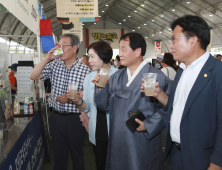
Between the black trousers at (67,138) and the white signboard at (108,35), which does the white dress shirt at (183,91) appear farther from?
the white signboard at (108,35)

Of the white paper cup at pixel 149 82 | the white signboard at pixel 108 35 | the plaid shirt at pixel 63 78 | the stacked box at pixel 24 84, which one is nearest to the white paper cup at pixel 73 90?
the plaid shirt at pixel 63 78

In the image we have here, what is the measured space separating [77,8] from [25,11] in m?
2.51

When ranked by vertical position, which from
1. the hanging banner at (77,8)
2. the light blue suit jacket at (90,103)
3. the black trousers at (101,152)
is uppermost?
the hanging banner at (77,8)

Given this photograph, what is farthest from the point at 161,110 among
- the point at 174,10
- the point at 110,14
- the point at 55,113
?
the point at 110,14

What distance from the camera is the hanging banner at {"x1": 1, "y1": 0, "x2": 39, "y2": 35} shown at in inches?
80.9

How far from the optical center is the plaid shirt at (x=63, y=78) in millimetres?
2305

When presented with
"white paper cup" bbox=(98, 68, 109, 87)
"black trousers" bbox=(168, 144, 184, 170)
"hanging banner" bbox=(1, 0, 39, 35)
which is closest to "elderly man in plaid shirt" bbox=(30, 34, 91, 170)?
"hanging banner" bbox=(1, 0, 39, 35)

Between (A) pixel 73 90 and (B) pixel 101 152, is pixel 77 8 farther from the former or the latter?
(B) pixel 101 152

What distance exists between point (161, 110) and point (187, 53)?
528 mm

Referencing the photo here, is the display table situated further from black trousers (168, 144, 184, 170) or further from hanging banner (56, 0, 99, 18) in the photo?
hanging banner (56, 0, 99, 18)

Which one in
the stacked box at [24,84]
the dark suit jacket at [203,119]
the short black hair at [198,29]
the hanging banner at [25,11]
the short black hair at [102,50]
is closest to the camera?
the dark suit jacket at [203,119]

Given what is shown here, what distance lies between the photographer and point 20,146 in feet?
6.09

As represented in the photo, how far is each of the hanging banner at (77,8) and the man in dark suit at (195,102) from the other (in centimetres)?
383

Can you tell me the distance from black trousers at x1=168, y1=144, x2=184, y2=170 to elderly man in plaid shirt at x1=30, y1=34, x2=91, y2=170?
1.17 m
